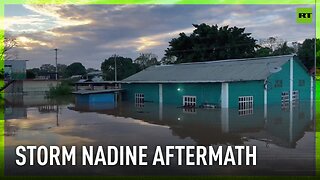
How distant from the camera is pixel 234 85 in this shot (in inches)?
920

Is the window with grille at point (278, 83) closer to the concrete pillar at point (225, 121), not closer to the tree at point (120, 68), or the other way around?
the concrete pillar at point (225, 121)

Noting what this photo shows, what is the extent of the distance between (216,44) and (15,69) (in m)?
28.2

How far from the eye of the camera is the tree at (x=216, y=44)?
40.4 m

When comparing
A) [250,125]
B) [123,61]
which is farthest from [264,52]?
[250,125]

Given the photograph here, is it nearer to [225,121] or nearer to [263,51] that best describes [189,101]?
[225,121]

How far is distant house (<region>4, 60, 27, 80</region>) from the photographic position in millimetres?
44312

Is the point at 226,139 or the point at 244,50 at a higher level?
the point at 244,50

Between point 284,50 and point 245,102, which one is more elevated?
point 284,50

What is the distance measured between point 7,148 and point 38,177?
445 centimetres

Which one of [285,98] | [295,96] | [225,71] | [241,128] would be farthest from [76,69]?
[241,128]

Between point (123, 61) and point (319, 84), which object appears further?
point (123, 61)

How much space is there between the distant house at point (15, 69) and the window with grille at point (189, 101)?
28.2m

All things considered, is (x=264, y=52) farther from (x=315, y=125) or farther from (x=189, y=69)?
(x=315, y=125)

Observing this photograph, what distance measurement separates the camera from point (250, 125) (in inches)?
616
